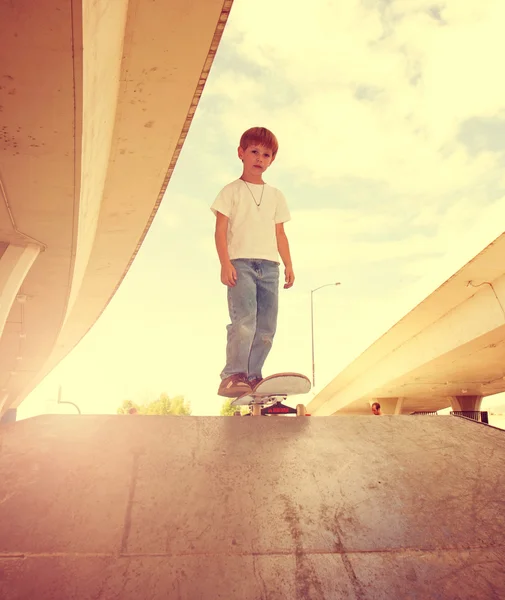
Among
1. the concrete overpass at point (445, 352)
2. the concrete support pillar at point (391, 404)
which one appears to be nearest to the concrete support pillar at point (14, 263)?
the concrete overpass at point (445, 352)

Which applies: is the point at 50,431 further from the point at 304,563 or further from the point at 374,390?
the point at 374,390

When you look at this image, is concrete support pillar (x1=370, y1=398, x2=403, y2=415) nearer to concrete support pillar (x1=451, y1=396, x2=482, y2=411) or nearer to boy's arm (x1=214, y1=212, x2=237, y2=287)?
concrete support pillar (x1=451, y1=396, x2=482, y2=411)

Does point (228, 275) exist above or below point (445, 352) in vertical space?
below

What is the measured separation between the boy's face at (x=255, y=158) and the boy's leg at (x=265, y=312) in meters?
1.02

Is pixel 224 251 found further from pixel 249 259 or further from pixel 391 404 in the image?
pixel 391 404

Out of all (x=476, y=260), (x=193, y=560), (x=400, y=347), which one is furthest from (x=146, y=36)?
(x=400, y=347)

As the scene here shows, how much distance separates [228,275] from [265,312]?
→ 0.60m

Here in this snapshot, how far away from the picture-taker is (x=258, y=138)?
203 inches

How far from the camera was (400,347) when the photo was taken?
21359 millimetres

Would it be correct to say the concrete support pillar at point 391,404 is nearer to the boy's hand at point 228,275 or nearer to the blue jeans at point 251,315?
the blue jeans at point 251,315

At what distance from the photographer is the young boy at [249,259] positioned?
16.3 feet

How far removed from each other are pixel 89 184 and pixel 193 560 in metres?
8.40

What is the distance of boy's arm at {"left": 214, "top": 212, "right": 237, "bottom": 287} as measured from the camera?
199 inches

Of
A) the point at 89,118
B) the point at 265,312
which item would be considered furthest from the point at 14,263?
the point at 265,312
